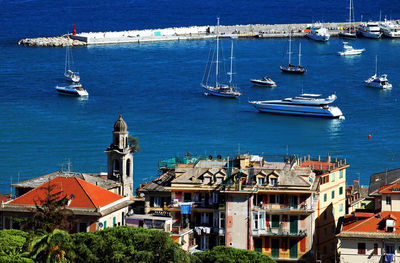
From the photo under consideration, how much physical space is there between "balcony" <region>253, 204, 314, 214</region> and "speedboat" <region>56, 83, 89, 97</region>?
269ft

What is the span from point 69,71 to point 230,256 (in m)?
106

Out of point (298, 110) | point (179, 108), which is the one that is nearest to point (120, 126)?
point (298, 110)

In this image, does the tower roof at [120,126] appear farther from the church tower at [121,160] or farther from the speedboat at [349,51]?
the speedboat at [349,51]

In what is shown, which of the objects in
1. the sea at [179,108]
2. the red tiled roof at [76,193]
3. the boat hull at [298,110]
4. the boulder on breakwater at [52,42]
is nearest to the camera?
the red tiled roof at [76,193]

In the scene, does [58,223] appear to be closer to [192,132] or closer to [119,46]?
[192,132]

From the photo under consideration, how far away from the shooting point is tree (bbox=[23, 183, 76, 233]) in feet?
195

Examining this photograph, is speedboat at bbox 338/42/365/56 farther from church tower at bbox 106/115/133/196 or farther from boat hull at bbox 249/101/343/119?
church tower at bbox 106/115/133/196

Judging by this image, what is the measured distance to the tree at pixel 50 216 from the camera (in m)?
59.4

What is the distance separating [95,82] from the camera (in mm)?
157000

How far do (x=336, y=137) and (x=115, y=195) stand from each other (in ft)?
179

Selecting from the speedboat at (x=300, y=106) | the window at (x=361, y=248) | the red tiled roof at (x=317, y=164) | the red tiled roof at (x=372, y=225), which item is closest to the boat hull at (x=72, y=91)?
the speedboat at (x=300, y=106)

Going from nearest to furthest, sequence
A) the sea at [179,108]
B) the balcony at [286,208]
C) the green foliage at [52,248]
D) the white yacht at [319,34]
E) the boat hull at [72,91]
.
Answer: the green foliage at [52,248] < the balcony at [286,208] < the sea at [179,108] < the boat hull at [72,91] < the white yacht at [319,34]

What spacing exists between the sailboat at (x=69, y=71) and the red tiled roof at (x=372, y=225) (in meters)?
96.1

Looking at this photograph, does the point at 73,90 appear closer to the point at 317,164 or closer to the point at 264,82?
the point at 264,82
